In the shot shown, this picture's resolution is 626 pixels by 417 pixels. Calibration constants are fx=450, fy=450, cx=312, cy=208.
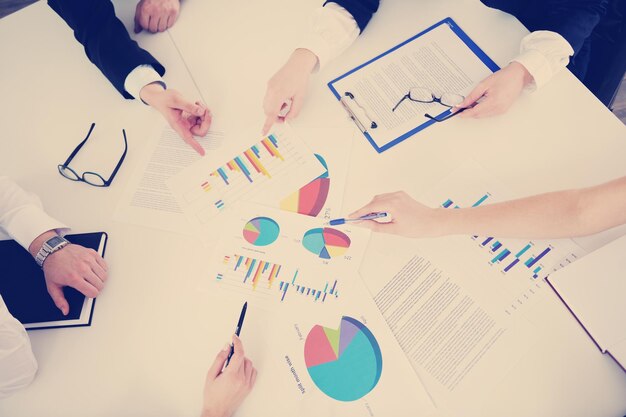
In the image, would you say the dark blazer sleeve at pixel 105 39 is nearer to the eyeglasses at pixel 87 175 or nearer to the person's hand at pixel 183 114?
the person's hand at pixel 183 114

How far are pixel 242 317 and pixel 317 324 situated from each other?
158mm

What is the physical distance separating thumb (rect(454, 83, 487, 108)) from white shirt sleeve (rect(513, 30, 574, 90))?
110mm

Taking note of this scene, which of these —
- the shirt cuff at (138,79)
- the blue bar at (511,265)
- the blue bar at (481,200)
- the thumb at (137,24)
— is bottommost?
the blue bar at (511,265)

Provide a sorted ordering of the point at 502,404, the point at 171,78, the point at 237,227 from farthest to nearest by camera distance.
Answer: the point at 171,78
the point at 237,227
the point at 502,404

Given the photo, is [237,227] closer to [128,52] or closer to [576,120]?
[128,52]

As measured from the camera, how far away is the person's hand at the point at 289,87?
3.84ft

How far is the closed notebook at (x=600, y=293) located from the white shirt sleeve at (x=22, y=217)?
3.72 feet

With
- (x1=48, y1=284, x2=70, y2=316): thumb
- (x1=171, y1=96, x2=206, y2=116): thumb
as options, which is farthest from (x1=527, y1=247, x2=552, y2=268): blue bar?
(x1=48, y1=284, x2=70, y2=316): thumb

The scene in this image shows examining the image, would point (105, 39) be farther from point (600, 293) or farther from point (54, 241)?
point (600, 293)

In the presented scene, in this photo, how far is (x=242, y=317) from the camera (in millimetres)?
944

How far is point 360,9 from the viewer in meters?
1.26

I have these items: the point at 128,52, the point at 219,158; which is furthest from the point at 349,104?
the point at 128,52

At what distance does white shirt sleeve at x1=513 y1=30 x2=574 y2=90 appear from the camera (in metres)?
1.09

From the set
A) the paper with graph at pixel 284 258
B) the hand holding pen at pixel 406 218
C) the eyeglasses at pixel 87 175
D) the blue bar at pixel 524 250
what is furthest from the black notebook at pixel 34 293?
the blue bar at pixel 524 250
